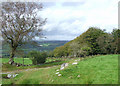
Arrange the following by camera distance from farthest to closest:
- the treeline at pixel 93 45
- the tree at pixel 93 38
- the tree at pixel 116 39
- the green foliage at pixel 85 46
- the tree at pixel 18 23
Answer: the tree at pixel 93 38 < the green foliage at pixel 85 46 < the treeline at pixel 93 45 < the tree at pixel 116 39 < the tree at pixel 18 23

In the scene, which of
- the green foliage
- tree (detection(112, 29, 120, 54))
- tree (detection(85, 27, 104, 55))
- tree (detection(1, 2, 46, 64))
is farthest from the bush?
tree (detection(112, 29, 120, 54))

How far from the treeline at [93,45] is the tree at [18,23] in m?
6.94

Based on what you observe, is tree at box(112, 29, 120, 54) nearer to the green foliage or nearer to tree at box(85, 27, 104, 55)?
the green foliage

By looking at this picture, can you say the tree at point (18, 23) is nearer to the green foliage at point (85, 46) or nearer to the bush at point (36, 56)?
the bush at point (36, 56)

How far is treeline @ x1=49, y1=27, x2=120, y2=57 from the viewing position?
20859 millimetres

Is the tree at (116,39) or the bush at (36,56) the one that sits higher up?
the tree at (116,39)

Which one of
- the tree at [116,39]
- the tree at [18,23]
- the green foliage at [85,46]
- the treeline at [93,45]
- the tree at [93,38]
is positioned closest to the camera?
the tree at [18,23]

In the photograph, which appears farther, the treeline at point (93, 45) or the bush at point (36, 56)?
→ the treeline at point (93, 45)

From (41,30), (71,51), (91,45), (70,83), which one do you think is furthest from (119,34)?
(70,83)

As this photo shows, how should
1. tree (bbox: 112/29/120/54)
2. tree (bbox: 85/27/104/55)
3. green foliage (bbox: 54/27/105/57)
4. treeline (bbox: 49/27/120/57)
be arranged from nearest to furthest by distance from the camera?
tree (bbox: 112/29/120/54) < treeline (bbox: 49/27/120/57) < green foliage (bbox: 54/27/105/57) < tree (bbox: 85/27/104/55)

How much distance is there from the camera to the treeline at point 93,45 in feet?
68.4

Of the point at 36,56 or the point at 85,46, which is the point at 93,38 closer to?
the point at 85,46

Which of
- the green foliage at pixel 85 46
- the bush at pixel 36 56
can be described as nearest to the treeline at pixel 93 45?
the green foliage at pixel 85 46

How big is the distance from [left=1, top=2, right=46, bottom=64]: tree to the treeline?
6.94 m
